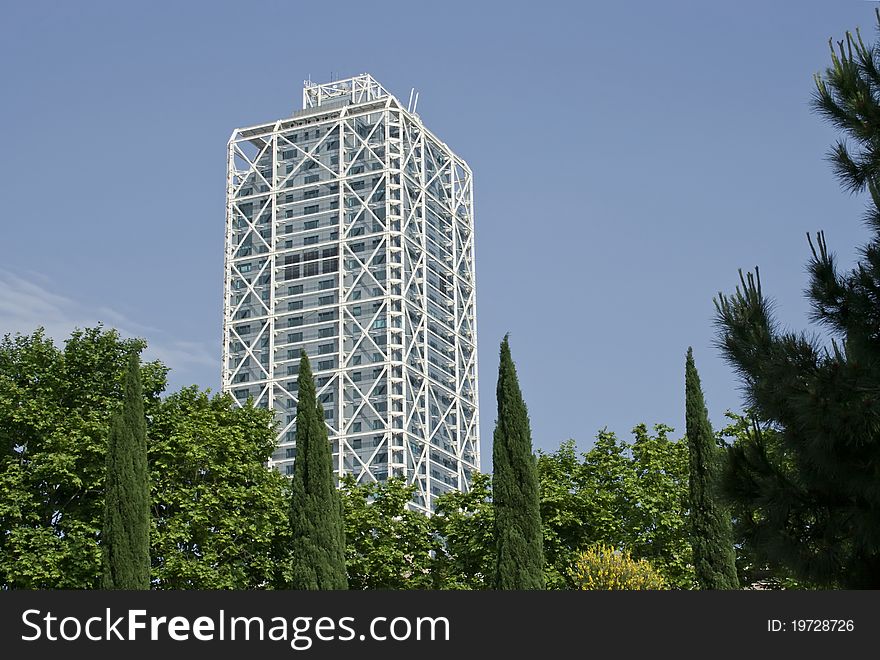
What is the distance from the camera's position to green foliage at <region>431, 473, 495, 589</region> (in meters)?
32.5

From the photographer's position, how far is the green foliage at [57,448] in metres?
29.5

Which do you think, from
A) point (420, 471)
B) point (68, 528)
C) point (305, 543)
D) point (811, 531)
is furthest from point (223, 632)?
point (420, 471)

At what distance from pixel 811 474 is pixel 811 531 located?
0.69 m

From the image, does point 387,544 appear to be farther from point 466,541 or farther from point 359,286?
point 359,286

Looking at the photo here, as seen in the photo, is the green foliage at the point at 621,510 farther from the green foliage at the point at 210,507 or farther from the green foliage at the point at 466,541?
the green foliage at the point at 210,507

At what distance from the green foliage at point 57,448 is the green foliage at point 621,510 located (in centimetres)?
1261

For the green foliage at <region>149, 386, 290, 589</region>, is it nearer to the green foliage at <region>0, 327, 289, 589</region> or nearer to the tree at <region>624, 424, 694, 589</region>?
the green foliage at <region>0, 327, 289, 589</region>

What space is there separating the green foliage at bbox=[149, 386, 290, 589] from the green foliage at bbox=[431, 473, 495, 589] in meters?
4.76

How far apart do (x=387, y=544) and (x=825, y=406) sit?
23.4 metres

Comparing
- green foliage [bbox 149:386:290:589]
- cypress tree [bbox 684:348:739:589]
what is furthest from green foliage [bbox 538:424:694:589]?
green foliage [bbox 149:386:290:589]

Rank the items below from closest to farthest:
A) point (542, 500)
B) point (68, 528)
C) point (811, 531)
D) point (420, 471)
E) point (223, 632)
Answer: point (223, 632) < point (811, 531) < point (68, 528) < point (542, 500) < point (420, 471)

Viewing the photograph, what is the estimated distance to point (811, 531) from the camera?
12.2m

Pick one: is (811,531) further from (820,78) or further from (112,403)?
(112,403)

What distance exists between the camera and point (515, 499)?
27703mm
